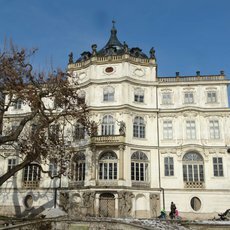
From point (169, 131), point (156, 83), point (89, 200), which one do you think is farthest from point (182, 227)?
point (156, 83)

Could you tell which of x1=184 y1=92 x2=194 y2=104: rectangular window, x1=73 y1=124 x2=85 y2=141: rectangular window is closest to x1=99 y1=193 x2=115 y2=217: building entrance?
x1=73 y1=124 x2=85 y2=141: rectangular window

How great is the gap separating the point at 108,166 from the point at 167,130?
862 cm

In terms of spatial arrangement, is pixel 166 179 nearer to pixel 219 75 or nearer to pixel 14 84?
pixel 219 75

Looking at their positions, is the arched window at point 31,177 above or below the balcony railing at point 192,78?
below

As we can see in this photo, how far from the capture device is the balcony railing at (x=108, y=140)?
37.2m

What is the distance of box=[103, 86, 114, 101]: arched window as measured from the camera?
4088 centimetres

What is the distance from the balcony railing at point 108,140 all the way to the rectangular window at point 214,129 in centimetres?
1094

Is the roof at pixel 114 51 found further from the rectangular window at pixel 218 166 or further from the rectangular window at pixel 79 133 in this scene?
the rectangular window at pixel 218 166

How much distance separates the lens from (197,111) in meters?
40.2

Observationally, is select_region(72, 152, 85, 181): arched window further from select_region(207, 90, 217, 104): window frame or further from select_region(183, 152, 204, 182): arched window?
select_region(207, 90, 217, 104): window frame

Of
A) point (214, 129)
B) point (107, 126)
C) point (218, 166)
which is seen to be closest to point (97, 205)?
point (107, 126)

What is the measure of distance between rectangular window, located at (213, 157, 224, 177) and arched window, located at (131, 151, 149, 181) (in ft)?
25.6

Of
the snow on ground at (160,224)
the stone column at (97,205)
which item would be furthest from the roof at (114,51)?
the snow on ground at (160,224)

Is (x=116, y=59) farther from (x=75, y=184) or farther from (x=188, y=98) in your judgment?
(x=75, y=184)
